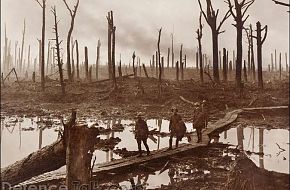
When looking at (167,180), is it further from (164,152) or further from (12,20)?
(12,20)

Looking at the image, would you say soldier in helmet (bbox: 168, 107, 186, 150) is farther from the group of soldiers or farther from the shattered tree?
the shattered tree

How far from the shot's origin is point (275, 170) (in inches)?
183

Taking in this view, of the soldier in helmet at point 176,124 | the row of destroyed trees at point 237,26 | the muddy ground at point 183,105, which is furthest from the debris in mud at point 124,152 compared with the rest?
the row of destroyed trees at point 237,26

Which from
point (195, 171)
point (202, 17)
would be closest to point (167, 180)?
point (195, 171)

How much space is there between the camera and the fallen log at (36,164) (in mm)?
4590

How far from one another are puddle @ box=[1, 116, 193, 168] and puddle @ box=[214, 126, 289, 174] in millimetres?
937

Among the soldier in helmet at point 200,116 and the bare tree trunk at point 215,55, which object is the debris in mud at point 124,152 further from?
the bare tree trunk at point 215,55

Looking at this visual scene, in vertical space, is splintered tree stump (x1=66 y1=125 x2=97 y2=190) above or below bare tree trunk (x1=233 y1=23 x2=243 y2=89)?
below

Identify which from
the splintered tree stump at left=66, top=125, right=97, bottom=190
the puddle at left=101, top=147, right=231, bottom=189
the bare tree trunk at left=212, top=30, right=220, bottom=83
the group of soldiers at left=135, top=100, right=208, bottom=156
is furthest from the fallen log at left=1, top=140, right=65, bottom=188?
the bare tree trunk at left=212, top=30, right=220, bottom=83

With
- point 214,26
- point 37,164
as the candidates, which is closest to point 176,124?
point 214,26

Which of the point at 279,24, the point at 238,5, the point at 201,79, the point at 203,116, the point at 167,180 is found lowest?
the point at 167,180

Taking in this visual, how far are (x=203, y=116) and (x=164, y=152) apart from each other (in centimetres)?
138

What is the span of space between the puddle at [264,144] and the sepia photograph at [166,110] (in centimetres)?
2

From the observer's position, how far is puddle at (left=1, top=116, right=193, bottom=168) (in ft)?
20.3
